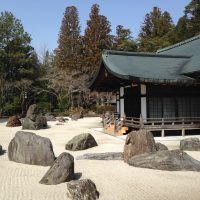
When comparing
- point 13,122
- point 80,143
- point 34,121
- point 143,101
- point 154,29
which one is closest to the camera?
point 80,143

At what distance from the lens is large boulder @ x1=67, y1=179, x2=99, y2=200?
6.21m

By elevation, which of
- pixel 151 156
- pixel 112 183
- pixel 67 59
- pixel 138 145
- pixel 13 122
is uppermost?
pixel 67 59

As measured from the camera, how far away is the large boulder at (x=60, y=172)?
7.22 m

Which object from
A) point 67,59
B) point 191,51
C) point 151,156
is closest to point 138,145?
point 151,156

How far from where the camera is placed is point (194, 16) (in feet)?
127

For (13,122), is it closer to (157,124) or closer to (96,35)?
(157,124)

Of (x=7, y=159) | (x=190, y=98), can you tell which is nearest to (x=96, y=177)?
(x=7, y=159)

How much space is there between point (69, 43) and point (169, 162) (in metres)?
37.1

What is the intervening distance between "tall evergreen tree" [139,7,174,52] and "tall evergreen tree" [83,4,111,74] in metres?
4.60

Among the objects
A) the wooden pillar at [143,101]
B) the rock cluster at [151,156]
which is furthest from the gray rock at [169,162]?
the wooden pillar at [143,101]

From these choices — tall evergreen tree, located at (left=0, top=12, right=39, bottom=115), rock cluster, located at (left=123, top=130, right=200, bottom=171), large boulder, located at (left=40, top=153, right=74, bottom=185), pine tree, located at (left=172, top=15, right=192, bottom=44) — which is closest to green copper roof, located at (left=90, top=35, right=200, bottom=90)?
rock cluster, located at (left=123, top=130, right=200, bottom=171)

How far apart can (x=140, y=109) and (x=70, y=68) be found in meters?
24.9

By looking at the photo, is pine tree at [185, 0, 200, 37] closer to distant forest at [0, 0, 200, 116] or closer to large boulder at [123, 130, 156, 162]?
distant forest at [0, 0, 200, 116]

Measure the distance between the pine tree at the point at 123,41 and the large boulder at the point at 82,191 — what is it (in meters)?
36.2
